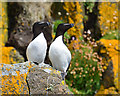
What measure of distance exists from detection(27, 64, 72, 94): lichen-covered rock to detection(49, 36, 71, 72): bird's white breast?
0.87 feet

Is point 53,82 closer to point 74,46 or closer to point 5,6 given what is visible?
point 74,46

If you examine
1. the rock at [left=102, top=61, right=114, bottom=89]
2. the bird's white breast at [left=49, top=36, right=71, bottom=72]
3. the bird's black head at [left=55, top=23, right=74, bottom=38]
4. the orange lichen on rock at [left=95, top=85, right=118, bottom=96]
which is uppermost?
the bird's black head at [left=55, top=23, right=74, bottom=38]

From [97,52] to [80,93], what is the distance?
131 centimetres

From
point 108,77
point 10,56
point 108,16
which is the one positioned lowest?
point 108,77

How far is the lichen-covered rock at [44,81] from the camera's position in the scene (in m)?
2.22

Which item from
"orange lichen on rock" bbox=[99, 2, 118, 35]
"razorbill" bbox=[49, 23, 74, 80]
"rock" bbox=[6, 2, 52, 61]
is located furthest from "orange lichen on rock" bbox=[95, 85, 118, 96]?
"razorbill" bbox=[49, 23, 74, 80]

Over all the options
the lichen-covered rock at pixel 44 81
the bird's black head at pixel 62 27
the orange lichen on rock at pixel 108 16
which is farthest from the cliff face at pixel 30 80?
the orange lichen on rock at pixel 108 16

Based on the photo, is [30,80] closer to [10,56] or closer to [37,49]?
[37,49]

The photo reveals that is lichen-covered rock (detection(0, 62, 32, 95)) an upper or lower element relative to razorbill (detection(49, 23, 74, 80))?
lower

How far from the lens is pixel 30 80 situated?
222 cm

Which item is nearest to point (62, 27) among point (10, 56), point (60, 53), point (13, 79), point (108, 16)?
point (60, 53)

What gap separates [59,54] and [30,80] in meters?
0.57

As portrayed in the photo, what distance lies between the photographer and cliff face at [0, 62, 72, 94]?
2.12 meters

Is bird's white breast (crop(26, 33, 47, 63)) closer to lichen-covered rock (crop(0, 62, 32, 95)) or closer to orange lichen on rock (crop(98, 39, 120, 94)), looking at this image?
lichen-covered rock (crop(0, 62, 32, 95))
